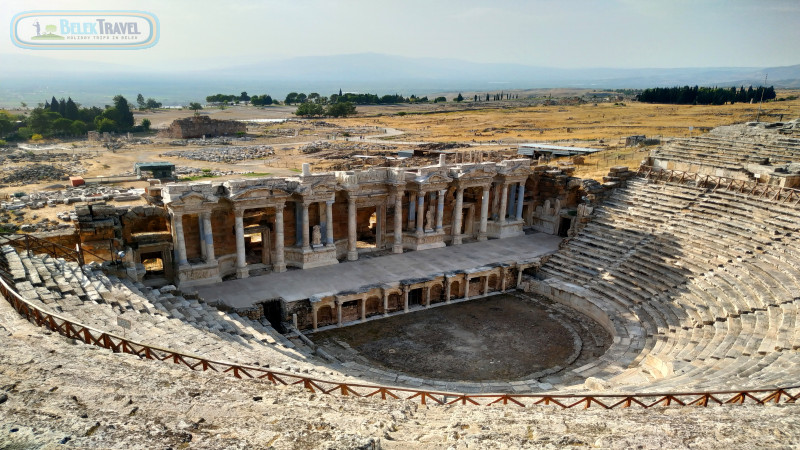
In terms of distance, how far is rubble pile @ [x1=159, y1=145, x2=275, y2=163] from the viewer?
58500mm

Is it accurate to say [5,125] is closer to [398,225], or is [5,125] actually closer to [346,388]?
[398,225]

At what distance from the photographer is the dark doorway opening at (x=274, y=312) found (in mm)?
20359

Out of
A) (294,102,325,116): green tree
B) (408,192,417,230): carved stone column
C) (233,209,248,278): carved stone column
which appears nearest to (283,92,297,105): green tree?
(294,102,325,116): green tree

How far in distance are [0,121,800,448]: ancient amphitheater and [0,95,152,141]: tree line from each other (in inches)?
2770

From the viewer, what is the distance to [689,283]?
20828mm

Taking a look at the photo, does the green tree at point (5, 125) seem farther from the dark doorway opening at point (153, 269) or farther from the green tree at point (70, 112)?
the dark doorway opening at point (153, 269)

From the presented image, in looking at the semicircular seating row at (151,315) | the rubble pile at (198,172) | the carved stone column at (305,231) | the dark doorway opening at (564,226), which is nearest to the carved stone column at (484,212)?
the dark doorway opening at (564,226)

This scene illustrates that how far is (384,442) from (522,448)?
192 centimetres

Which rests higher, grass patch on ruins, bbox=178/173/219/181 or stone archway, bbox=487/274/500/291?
grass patch on ruins, bbox=178/173/219/181

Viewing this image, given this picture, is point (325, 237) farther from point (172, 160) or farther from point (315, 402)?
point (172, 160)

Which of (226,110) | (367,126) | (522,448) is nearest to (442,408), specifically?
(522,448)

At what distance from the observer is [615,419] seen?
834 cm

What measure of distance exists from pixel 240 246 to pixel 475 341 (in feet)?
34.5

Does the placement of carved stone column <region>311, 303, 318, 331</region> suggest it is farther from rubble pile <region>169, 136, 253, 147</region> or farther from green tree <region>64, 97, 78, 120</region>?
green tree <region>64, 97, 78, 120</region>
